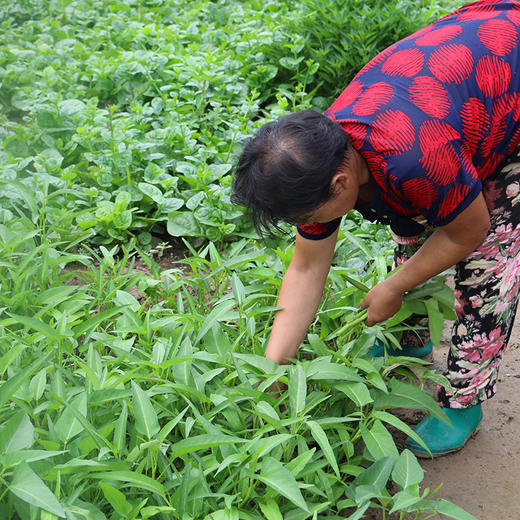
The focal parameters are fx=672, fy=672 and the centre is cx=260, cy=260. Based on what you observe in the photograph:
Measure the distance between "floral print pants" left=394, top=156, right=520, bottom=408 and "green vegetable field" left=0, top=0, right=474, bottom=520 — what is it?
0.09 metres

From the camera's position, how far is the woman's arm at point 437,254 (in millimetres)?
1588

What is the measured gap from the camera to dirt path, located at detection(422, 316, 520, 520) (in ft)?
6.34

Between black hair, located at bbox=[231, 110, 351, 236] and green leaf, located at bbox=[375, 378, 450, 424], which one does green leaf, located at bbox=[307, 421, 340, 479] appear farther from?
black hair, located at bbox=[231, 110, 351, 236]

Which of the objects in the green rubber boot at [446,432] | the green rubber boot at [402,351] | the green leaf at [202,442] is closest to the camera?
the green leaf at [202,442]

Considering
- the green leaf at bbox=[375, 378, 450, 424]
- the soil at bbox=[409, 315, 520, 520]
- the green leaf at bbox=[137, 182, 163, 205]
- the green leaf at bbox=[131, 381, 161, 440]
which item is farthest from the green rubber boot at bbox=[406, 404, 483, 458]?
the green leaf at bbox=[137, 182, 163, 205]

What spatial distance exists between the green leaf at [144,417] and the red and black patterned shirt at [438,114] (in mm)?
747

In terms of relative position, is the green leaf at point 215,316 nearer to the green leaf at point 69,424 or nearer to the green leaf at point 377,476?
the green leaf at point 69,424

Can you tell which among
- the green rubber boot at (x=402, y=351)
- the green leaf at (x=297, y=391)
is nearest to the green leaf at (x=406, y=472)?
the green leaf at (x=297, y=391)

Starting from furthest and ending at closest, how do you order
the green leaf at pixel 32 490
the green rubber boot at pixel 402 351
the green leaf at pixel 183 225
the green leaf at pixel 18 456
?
the green leaf at pixel 183 225, the green rubber boot at pixel 402 351, the green leaf at pixel 18 456, the green leaf at pixel 32 490

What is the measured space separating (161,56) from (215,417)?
9.11 ft

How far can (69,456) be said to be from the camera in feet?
5.19

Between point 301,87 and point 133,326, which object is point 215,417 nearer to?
point 133,326

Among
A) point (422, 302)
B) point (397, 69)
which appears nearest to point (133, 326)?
point (422, 302)

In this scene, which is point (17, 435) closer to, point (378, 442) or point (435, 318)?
point (378, 442)
